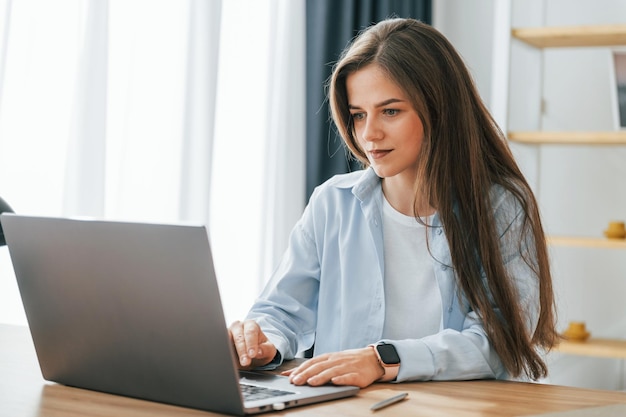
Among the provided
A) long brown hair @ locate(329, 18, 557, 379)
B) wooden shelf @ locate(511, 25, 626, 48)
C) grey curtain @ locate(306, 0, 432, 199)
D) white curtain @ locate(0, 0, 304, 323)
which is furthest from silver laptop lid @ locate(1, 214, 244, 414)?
wooden shelf @ locate(511, 25, 626, 48)

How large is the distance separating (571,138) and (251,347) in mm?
2028

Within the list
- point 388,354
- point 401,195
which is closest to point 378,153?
point 401,195

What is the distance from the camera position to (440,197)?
1.64m

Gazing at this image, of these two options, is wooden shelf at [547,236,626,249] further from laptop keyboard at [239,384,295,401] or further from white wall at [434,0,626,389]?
laptop keyboard at [239,384,295,401]

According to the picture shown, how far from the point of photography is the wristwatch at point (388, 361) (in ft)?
4.33

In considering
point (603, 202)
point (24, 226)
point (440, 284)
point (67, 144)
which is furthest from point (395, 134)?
point (603, 202)

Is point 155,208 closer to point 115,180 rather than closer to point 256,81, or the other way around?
point 115,180

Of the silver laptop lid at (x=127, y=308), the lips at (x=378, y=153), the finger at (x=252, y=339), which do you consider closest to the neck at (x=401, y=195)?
the lips at (x=378, y=153)

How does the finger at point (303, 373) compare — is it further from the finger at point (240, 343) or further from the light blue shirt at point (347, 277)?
the light blue shirt at point (347, 277)

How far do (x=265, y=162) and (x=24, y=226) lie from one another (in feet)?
6.07

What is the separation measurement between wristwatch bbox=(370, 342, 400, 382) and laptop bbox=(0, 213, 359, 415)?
11 centimetres

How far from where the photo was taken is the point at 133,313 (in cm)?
111

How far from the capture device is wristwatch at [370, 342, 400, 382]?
4.33 feet

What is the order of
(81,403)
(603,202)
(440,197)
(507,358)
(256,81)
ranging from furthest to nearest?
1. (603,202)
2. (256,81)
3. (440,197)
4. (507,358)
5. (81,403)
